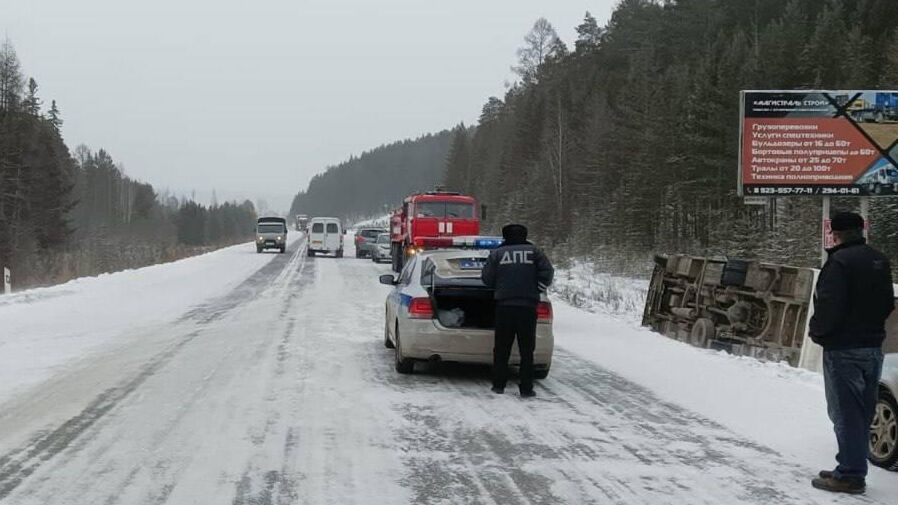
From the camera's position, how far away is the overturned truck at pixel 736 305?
34.0ft

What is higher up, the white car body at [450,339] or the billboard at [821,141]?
the billboard at [821,141]

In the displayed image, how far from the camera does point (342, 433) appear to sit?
20.9 feet

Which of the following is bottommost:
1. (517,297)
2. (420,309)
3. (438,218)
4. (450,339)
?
(450,339)

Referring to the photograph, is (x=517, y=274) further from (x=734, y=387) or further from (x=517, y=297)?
(x=734, y=387)


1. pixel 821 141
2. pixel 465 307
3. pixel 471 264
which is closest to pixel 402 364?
pixel 465 307

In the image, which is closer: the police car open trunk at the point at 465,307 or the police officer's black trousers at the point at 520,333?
the police officer's black trousers at the point at 520,333

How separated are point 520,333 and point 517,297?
1.29ft

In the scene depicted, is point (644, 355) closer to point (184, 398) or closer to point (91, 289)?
point (184, 398)

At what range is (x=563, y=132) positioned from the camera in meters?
56.6

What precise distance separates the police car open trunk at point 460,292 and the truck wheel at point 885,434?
4.10m

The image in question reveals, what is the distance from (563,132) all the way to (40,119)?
2193 inches

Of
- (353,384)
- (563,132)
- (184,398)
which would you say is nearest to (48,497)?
(184,398)

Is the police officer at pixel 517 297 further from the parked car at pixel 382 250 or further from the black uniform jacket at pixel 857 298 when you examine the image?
the parked car at pixel 382 250

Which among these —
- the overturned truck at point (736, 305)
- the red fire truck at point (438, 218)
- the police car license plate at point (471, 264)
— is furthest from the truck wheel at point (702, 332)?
the red fire truck at point (438, 218)
